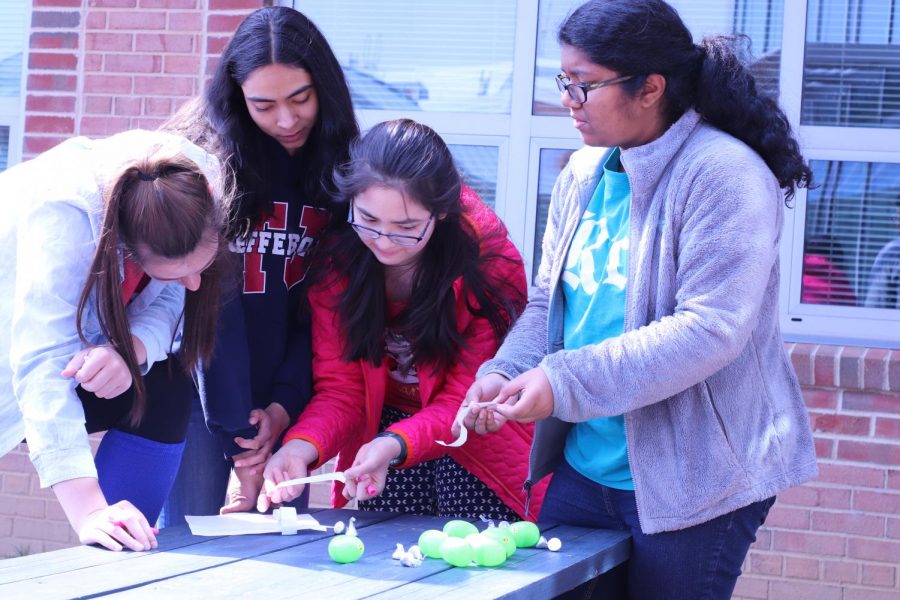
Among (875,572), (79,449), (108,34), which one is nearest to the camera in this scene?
(79,449)

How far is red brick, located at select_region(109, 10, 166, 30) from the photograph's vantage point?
179 inches

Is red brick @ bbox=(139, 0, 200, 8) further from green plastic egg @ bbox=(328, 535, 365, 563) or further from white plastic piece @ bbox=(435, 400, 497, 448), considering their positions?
green plastic egg @ bbox=(328, 535, 365, 563)

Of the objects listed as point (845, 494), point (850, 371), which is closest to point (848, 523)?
point (845, 494)

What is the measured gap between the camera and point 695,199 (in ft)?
7.43

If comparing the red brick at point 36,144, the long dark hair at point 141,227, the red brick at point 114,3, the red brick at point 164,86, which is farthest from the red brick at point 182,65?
the long dark hair at point 141,227

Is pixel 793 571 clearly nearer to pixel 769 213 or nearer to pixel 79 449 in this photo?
pixel 769 213

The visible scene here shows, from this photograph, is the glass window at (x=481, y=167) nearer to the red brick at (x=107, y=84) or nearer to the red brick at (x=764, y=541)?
the red brick at (x=107, y=84)

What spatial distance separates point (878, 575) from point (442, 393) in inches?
81.4

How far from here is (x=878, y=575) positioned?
400 centimetres

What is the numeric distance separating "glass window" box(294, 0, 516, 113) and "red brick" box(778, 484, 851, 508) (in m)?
1.77

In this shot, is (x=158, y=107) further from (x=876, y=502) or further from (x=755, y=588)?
(x=876, y=502)

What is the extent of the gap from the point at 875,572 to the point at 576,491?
191 centimetres

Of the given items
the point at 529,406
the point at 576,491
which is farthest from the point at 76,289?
the point at 576,491

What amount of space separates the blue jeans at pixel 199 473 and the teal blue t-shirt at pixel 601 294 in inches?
30.6
